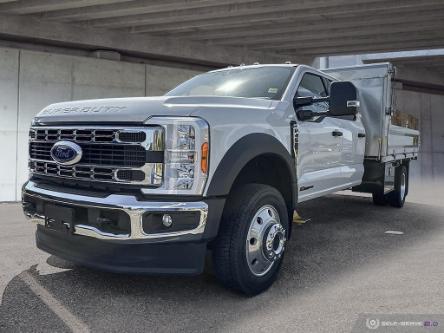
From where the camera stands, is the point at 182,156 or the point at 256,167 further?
the point at 256,167

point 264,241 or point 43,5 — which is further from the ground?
point 43,5

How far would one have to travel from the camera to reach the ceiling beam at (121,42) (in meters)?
10.1

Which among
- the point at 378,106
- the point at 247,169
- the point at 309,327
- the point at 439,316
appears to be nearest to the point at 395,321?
the point at 439,316

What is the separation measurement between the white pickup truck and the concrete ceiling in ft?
20.0

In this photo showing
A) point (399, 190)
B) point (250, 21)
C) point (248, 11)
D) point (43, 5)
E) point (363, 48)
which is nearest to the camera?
point (399, 190)

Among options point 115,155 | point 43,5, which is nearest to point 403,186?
point 115,155

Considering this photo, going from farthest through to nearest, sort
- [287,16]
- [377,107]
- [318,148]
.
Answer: [287,16] → [377,107] → [318,148]

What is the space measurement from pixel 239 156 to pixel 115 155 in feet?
2.88

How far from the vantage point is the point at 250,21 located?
10.6 metres

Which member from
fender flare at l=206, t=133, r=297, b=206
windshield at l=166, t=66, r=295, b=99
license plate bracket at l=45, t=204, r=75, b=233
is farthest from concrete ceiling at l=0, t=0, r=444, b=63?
license plate bracket at l=45, t=204, r=75, b=233

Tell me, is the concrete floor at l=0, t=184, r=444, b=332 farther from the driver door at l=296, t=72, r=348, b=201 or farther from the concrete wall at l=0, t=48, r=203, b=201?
the concrete wall at l=0, t=48, r=203, b=201

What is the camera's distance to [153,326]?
9.87 feet

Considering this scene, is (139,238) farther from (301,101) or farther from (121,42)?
(121,42)

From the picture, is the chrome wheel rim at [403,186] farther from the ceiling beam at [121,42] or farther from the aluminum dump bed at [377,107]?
the ceiling beam at [121,42]
